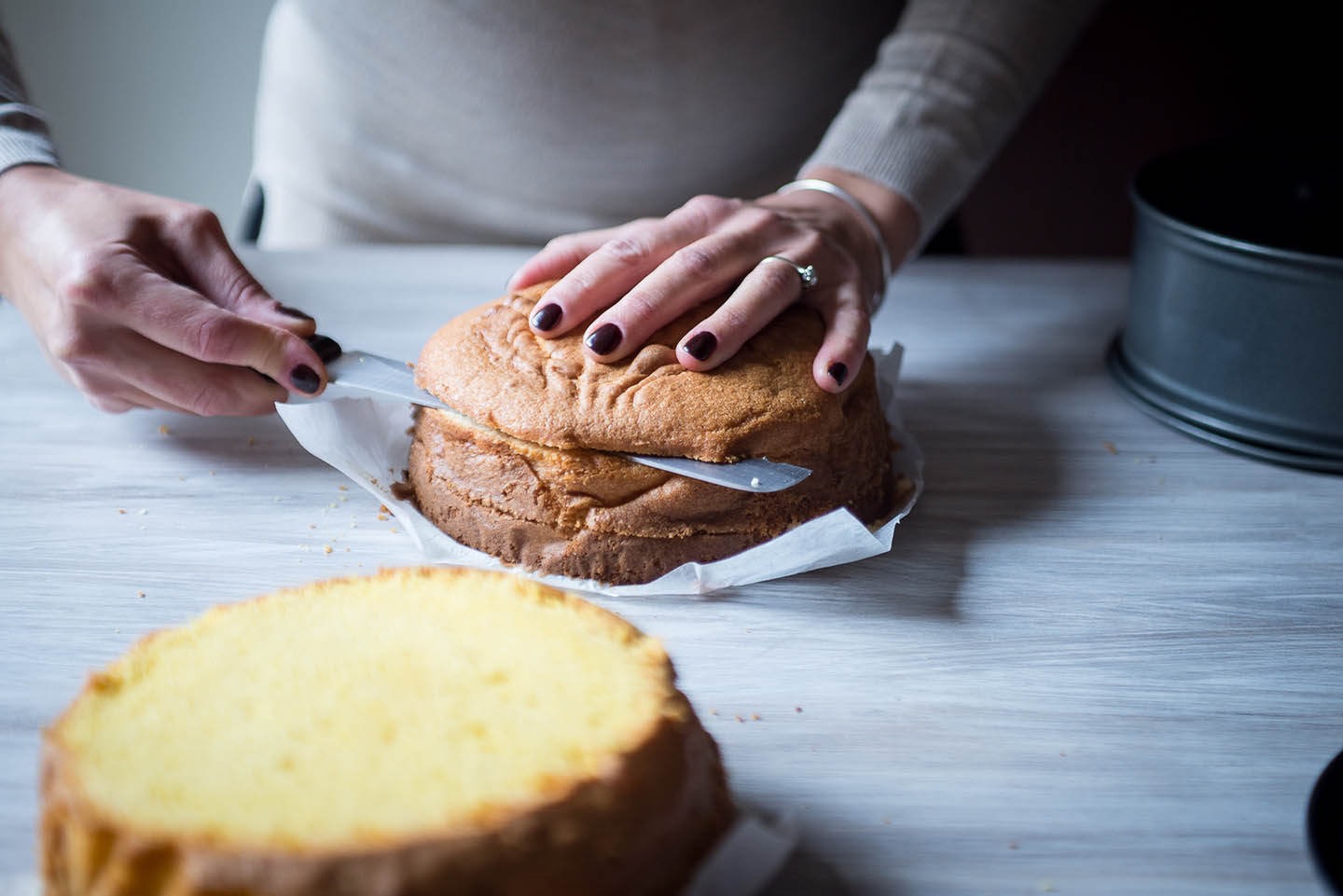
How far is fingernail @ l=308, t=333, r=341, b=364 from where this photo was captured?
1.22 metres

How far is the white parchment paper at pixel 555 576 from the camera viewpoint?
3.57 feet

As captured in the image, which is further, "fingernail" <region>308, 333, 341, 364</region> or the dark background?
the dark background

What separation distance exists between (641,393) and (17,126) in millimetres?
949

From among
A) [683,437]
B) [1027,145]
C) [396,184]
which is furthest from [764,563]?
[1027,145]

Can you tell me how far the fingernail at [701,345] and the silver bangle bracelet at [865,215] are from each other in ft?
1.34

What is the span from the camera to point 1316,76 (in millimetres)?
2246

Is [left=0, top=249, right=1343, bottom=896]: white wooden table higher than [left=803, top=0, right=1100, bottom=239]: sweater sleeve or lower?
lower

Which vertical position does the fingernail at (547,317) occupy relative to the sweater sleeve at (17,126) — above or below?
below

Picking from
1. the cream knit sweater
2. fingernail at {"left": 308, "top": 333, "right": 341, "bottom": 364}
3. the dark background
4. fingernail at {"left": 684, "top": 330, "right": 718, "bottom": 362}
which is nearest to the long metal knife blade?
fingernail at {"left": 308, "top": 333, "right": 341, "bottom": 364}

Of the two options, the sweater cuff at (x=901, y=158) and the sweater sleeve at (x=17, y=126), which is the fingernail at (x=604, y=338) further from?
the sweater sleeve at (x=17, y=126)

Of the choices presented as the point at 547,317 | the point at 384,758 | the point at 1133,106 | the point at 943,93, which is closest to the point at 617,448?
the point at 547,317

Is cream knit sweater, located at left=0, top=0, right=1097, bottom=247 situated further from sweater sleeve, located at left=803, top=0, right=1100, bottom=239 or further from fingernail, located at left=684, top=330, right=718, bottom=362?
fingernail, located at left=684, top=330, right=718, bottom=362

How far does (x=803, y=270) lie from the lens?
127cm

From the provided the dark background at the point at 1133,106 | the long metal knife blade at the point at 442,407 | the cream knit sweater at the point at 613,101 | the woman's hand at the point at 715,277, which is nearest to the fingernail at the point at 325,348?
the long metal knife blade at the point at 442,407
